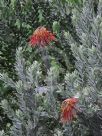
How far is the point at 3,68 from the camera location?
3.41 meters

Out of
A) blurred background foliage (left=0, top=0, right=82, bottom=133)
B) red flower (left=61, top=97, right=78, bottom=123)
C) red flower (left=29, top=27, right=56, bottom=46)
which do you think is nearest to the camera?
red flower (left=61, top=97, right=78, bottom=123)

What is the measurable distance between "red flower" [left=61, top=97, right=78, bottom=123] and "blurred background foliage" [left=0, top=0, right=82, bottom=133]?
0.83 meters

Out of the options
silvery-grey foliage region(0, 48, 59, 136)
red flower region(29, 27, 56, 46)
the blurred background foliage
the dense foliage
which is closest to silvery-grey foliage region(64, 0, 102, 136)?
the dense foliage

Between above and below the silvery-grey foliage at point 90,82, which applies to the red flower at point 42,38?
above

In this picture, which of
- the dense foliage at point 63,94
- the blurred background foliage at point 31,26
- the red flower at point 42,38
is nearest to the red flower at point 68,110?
the dense foliage at point 63,94

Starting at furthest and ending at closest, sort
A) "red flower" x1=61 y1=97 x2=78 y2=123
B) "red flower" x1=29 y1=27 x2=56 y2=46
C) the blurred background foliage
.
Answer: the blurred background foliage, "red flower" x1=29 y1=27 x2=56 y2=46, "red flower" x1=61 y1=97 x2=78 y2=123

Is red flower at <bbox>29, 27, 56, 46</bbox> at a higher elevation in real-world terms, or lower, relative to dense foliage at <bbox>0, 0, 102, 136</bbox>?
higher

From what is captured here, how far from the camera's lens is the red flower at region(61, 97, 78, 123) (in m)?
2.31

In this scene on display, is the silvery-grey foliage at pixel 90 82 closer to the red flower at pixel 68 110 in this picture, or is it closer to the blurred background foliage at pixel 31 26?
the red flower at pixel 68 110

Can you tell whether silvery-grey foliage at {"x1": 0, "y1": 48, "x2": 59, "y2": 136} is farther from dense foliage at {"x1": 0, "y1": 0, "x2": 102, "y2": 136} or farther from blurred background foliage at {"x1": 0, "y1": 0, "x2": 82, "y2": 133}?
blurred background foliage at {"x1": 0, "y1": 0, "x2": 82, "y2": 133}

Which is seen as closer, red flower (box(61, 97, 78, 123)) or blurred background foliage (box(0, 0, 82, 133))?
red flower (box(61, 97, 78, 123))

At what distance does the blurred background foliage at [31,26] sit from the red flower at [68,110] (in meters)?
0.83

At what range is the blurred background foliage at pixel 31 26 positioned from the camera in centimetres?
331

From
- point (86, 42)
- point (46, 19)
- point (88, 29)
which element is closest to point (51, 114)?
point (86, 42)
